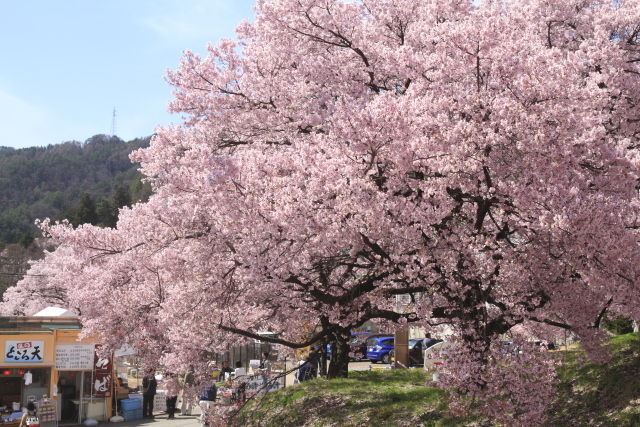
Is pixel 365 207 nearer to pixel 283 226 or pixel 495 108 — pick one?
pixel 283 226

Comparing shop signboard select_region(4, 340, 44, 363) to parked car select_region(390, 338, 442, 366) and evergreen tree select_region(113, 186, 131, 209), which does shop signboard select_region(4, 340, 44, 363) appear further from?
evergreen tree select_region(113, 186, 131, 209)

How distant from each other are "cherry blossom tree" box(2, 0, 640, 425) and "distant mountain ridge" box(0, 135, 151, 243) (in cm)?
9630

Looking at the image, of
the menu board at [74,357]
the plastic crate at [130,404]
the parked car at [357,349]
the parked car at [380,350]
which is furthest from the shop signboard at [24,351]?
the parked car at [380,350]

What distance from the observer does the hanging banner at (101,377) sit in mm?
21344

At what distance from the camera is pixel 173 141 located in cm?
1406

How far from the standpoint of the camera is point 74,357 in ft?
67.5

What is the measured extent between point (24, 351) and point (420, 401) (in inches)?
536

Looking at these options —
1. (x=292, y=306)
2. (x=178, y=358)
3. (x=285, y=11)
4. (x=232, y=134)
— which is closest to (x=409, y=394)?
(x=292, y=306)

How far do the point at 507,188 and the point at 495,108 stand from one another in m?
1.02

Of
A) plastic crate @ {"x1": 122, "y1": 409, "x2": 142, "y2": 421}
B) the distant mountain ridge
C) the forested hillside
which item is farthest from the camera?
the distant mountain ridge

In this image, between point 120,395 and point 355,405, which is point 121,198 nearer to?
point 120,395

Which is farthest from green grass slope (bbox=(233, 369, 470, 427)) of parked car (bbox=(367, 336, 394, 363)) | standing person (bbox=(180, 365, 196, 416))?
parked car (bbox=(367, 336, 394, 363))

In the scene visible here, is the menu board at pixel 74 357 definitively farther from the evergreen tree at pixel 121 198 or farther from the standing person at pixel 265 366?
the evergreen tree at pixel 121 198

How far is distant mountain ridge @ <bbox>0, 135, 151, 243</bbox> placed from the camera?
120312 millimetres
